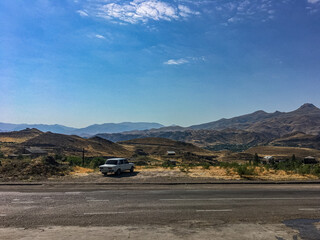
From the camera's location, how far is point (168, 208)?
443 inches

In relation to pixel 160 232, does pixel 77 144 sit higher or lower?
higher

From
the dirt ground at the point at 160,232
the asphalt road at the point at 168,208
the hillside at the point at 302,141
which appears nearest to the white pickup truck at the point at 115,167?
the asphalt road at the point at 168,208

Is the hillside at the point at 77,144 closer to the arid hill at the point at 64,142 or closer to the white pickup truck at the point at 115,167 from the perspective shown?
the arid hill at the point at 64,142

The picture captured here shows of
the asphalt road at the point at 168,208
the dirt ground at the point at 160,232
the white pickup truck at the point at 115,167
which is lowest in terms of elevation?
the asphalt road at the point at 168,208

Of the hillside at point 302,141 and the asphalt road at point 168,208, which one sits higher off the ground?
the hillside at point 302,141

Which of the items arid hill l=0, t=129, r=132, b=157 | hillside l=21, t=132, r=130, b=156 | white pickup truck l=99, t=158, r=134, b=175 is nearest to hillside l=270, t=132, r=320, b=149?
arid hill l=0, t=129, r=132, b=157

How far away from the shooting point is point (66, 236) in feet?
25.7

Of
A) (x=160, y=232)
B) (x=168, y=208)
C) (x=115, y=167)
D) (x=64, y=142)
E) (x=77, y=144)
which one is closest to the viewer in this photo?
(x=160, y=232)

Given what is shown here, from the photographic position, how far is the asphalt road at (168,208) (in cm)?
905

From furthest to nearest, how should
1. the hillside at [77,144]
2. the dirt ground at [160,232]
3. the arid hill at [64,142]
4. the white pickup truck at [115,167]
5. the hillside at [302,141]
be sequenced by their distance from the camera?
the hillside at [302,141] < the hillside at [77,144] < the arid hill at [64,142] < the white pickup truck at [115,167] < the dirt ground at [160,232]

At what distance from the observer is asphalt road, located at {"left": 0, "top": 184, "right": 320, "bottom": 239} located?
9055mm

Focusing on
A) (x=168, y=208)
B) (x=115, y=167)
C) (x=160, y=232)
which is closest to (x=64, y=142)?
(x=115, y=167)

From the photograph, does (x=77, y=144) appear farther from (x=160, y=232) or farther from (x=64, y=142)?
(x=160, y=232)

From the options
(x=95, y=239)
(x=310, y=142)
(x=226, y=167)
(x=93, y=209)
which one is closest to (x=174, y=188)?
(x=93, y=209)
